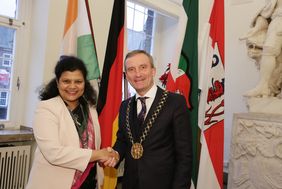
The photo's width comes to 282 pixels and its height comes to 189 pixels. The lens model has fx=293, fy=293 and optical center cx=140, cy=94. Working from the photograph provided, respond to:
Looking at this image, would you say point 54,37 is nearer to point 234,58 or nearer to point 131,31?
point 131,31

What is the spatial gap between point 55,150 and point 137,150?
36 cm

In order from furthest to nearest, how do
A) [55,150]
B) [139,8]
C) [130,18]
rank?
[139,8], [130,18], [55,150]

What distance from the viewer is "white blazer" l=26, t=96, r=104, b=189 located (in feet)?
4.16

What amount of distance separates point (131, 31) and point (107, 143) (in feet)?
6.38

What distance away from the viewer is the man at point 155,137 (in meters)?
1.27

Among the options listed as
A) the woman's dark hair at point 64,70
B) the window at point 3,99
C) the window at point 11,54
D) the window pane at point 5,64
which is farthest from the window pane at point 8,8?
the woman's dark hair at point 64,70

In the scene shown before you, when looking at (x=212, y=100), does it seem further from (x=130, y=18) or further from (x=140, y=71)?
(x=130, y=18)

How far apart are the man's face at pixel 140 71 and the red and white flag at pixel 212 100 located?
2.93 feet

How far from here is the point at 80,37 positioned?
6.36 ft

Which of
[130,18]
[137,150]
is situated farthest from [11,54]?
[137,150]

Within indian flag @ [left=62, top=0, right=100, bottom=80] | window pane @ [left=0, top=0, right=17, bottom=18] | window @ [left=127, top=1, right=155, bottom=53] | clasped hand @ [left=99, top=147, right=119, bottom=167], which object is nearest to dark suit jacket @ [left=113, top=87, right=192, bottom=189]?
clasped hand @ [left=99, top=147, right=119, bottom=167]

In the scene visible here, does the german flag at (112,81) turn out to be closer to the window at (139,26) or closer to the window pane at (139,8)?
the window at (139,26)

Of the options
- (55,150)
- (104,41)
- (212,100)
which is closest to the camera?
(55,150)

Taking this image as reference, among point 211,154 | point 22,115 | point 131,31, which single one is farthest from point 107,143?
point 131,31
